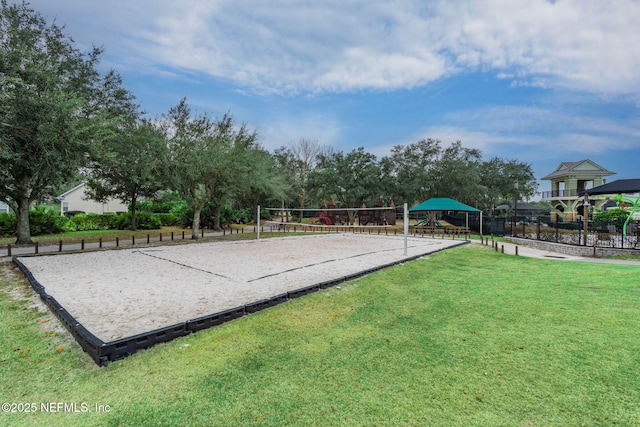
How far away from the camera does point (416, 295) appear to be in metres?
5.66

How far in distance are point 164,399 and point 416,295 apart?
440 cm

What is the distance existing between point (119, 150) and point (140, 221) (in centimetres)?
863

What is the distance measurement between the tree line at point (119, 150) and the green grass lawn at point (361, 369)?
6.92 m

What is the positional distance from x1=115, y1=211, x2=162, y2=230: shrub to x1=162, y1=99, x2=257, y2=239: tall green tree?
284 inches

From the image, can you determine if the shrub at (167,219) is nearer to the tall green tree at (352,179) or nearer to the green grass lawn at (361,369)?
the tall green tree at (352,179)

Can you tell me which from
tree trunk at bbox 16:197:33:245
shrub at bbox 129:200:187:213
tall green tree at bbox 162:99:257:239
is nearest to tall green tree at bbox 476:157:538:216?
tall green tree at bbox 162:99:257:239

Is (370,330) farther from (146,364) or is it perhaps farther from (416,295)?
(146,364)

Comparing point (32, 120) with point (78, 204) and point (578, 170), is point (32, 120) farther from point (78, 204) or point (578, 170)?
point (578, 170)

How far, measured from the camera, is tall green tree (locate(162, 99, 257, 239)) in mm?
14289

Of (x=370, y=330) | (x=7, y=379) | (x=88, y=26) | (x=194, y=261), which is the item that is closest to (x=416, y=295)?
(x=370, y=330)

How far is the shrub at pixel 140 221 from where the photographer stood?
20.8 meters

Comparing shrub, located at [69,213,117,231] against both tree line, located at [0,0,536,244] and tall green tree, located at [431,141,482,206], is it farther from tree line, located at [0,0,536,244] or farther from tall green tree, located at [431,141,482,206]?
tall green tree, located at [431,141,482,206]

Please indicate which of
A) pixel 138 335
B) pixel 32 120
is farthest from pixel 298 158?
pixel 138 335

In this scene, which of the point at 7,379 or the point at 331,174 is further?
the point at 331,174
